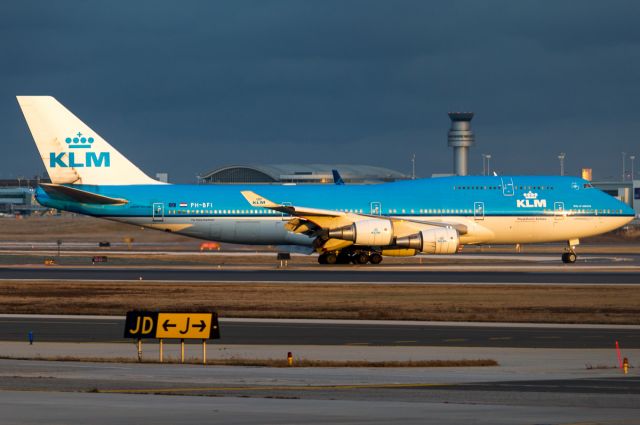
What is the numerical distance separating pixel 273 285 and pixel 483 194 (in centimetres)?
2142

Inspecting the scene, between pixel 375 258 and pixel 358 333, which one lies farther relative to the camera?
pixel 375 258

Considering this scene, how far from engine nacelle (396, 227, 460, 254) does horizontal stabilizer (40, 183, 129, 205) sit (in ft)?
56.4

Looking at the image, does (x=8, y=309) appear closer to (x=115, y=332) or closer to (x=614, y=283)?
(x=115, y=332)

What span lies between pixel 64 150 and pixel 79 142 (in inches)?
40.1

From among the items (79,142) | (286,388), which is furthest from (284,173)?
(286,388)

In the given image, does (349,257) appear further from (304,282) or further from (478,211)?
(304,282)

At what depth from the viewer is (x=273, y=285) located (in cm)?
4844

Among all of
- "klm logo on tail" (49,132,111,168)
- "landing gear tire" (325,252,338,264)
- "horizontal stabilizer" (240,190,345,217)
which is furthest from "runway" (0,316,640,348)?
"klm logo on tail" (49,132,111,168)

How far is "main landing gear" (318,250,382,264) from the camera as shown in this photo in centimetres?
6366

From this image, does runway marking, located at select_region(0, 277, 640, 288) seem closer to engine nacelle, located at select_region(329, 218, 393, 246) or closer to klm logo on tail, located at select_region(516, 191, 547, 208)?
engine nacelle, located at select_region(329, 218, 393, 246)

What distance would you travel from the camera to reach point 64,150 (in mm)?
65750

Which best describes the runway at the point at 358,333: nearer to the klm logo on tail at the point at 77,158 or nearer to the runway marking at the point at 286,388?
the runway marking at the point at 286,388

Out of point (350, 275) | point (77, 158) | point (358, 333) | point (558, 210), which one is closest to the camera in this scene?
point (358, 333)

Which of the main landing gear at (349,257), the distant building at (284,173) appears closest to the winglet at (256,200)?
the main landing gear at (349,257)
